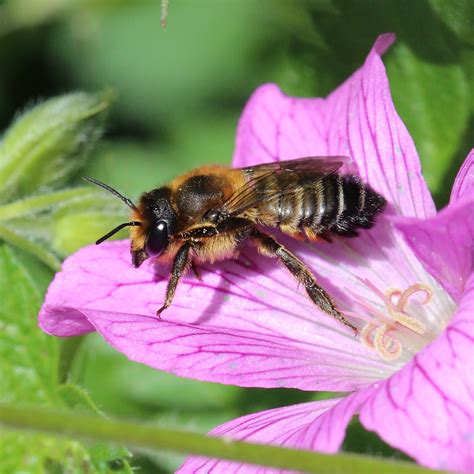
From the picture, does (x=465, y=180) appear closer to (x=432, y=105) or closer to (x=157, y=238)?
(x=157, y=238)

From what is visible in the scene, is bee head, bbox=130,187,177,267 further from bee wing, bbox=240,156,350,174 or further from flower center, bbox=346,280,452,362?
flower center, bbox=346,280,452,362

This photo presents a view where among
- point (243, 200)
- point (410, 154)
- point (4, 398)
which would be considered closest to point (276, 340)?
point (243, 200)

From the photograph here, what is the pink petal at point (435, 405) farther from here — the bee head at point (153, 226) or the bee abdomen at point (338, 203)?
the bee head at point (153, 226)

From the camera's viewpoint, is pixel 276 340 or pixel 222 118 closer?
pixel 276 340

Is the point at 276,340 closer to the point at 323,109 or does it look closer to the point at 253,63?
the point at 323,109

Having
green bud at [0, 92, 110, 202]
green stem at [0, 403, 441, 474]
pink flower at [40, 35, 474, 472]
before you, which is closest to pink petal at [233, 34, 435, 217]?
pink flower at [40, 35, 474, 472]
